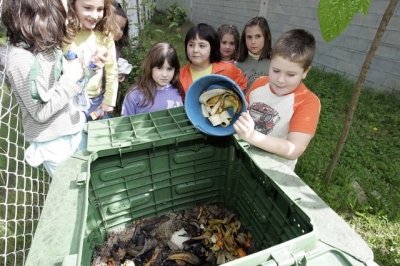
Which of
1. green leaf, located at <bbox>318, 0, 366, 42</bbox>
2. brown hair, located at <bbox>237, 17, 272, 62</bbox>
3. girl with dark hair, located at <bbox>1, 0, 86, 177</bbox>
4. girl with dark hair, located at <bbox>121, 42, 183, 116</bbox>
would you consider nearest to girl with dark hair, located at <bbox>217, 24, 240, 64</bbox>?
brown hair, located at <bbox>237, 17, 272, 62</bbox>

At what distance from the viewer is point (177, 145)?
4.99 ft

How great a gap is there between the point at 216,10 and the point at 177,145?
7189 millimetres

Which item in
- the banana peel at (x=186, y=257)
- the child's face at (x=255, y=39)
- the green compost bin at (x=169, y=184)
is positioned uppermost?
the child's face at (x=255, y=39)

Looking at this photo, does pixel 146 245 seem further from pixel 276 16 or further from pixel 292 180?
pixel 276 16

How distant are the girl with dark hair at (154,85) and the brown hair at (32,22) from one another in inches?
33.6

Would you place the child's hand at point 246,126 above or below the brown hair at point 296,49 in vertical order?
below

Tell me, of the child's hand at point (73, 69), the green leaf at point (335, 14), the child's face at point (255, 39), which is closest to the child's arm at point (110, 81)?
the child's hand at point (73, 69)

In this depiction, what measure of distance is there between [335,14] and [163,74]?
161cm

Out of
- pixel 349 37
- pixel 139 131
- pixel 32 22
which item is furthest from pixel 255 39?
pixel 349 37

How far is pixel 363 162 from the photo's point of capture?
2.68 metres

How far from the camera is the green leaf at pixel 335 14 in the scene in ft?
2.24

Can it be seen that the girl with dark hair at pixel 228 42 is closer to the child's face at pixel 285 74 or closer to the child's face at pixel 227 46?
the child's face at pixel 227 46

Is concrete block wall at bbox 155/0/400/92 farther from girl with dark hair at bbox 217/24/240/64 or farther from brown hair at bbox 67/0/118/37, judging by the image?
brown hair at bbox 67/0/118/37

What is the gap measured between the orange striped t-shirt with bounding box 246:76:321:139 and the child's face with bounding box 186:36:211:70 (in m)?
0.73
